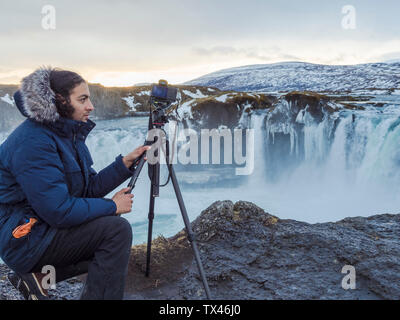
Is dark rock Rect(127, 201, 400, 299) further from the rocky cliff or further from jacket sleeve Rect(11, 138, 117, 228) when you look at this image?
jacket sleeve Rect(11, 138, 117, 228)

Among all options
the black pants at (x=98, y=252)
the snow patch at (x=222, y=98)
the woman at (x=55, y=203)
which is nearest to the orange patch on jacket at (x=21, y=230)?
the woman at (x=55, y=203)

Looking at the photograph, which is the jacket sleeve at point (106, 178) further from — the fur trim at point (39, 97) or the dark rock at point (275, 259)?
the dark rock at point (275, 259)

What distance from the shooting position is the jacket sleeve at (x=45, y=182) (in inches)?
60.0

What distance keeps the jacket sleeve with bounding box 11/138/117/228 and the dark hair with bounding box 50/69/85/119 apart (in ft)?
0.81

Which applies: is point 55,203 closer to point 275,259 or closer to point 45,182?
point 45,182

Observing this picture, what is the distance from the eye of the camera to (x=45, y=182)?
60.0 inches

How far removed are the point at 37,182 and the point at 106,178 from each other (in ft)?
1.99

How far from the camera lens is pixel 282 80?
1686cm

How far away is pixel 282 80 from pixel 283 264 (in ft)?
50.6

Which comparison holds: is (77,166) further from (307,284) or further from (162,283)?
Answer: (307,284)

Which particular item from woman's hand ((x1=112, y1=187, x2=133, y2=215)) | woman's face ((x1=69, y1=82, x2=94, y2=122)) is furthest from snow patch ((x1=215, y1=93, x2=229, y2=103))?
woman's hand ((x1=112, y1=187, x2=133, y2=215))

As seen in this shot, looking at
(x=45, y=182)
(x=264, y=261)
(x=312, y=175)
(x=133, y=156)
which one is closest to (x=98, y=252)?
(x=45, y=182)

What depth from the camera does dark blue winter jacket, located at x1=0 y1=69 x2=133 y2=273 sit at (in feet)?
5.04

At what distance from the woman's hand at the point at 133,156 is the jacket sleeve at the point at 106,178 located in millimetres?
31
